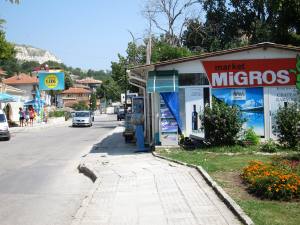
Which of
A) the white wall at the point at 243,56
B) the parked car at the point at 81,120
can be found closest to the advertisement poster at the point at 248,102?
the white wall at the point at 243,56

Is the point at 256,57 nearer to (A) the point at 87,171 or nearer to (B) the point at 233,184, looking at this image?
(A) the point at 87,171

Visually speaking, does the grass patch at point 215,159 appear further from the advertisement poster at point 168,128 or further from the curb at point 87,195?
the curb at point 87,195

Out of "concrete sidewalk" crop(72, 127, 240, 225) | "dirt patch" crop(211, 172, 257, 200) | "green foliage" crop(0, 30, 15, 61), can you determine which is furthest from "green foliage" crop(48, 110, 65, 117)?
"dirt patch" crop(211, 172, 257, 200)

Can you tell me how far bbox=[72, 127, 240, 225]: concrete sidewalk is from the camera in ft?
26.5

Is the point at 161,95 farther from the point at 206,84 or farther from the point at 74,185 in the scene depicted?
the point at 74,185

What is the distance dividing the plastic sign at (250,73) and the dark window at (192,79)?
0.76 feet

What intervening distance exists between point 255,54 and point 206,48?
3754cm

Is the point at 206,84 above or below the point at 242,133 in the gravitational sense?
above

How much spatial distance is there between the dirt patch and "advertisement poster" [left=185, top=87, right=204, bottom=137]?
6.97m

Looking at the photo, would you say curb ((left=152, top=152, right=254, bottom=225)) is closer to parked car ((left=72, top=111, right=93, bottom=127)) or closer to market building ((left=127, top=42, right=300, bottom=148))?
market building ((left=127, top=42, right=300, bottom=148))

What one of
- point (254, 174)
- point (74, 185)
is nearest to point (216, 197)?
point (254, 174)

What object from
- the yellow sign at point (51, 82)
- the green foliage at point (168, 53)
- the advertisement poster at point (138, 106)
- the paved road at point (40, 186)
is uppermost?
the green foliage at point (168, 53)

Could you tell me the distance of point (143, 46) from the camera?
56.6 meters

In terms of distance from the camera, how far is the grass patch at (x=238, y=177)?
25.1ft
